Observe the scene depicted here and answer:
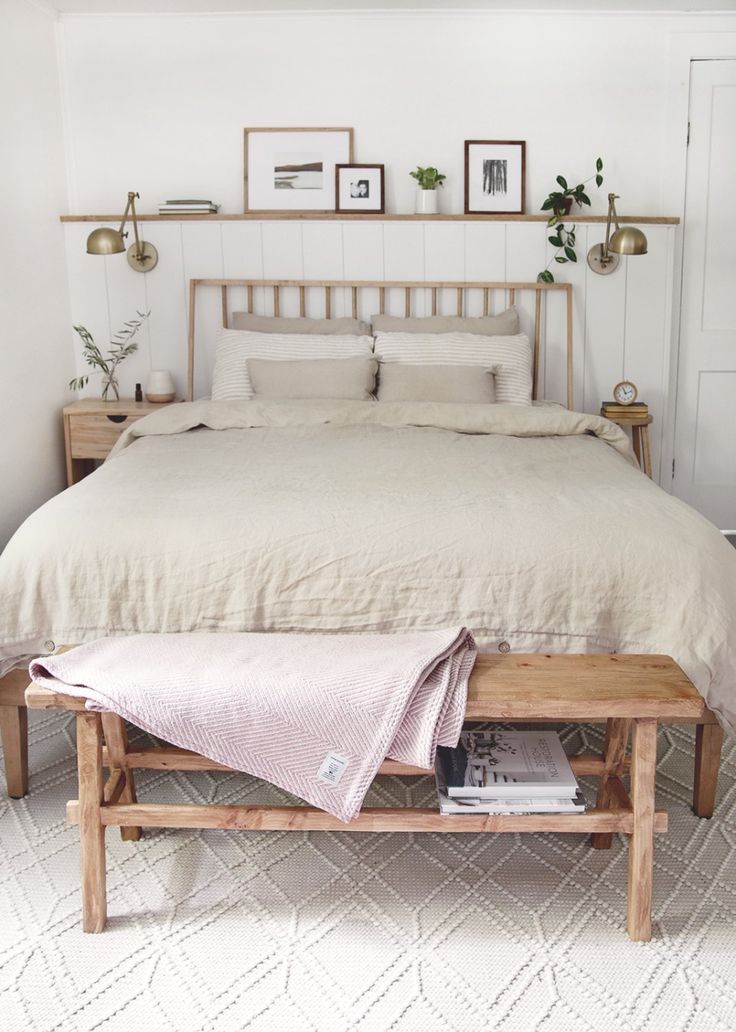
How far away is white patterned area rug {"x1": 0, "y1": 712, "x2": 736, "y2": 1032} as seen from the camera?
5.73 ft

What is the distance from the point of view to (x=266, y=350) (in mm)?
4102

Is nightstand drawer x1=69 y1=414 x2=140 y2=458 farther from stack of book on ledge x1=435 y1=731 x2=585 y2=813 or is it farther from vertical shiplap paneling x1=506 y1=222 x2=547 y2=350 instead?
stack of book on ledge x1=435 y1=731 x2=585 y2=813

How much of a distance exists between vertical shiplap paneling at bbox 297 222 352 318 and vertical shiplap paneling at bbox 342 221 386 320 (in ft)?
0.10

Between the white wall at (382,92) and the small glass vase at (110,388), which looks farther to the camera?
the small glass vase at (110,388)

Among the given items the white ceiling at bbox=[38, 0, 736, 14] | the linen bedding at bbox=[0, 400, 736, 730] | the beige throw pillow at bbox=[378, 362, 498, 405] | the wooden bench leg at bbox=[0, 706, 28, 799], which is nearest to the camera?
the linen bedding at bbox=[0, 400, 736, 730]

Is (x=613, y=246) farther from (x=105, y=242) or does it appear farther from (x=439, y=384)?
(x=105, y=242)

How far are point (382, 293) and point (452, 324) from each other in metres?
0.40

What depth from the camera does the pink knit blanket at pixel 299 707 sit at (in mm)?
1864

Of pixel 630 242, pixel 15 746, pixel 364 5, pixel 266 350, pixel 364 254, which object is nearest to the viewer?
pixel 15 746

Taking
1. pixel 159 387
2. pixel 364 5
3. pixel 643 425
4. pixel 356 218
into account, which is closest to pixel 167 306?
pixel 159 387

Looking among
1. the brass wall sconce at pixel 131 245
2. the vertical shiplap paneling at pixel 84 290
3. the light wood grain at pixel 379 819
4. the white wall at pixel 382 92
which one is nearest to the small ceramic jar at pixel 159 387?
the vertical shiplap paneling at pixel 84 290

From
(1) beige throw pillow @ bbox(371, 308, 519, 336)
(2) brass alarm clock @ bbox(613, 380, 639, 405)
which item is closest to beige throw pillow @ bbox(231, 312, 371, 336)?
(1) beige throw pillow @ bbox(371, 308, 519, 336)

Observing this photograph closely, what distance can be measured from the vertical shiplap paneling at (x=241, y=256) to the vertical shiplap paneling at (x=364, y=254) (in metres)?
0.39

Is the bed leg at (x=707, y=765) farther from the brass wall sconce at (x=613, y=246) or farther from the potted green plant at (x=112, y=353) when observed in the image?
the potted green plant at (x=112, y=353)
